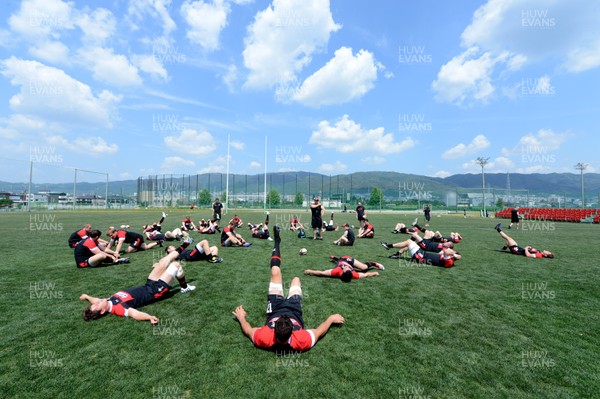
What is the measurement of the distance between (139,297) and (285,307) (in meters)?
3.31

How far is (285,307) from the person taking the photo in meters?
4.92

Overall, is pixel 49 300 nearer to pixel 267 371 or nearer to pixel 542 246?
pixel 267 371

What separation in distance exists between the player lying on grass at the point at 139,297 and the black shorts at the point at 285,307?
2198 mm

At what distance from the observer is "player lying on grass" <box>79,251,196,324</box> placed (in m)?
5.07

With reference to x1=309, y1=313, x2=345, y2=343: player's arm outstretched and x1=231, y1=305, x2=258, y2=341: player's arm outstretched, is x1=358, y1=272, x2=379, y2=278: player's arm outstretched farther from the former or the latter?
x1=231, y1=305, x2=258, y2=341: player's arm outstretched

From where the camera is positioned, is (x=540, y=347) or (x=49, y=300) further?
(x=49, y=300)

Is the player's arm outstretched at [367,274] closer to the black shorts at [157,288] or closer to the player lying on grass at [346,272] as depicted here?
the player lying on grass at [346,272]

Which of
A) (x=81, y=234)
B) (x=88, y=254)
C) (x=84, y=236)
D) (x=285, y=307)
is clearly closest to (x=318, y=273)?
(x=285, y=307)

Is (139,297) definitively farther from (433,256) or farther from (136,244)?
(433,256)

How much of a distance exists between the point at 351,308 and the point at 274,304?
5.71 ft

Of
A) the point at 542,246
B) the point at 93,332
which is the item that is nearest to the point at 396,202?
the point at 542,246

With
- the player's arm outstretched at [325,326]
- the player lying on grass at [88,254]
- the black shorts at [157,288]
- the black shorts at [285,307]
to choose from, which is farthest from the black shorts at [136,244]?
the player's arm outstretched at [325,326]

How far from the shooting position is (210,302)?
5984 mm

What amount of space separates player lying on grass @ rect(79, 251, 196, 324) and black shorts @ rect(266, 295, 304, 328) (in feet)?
7.21
